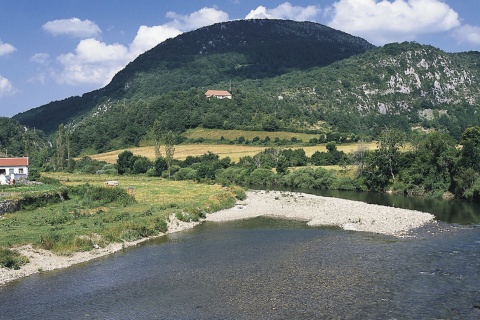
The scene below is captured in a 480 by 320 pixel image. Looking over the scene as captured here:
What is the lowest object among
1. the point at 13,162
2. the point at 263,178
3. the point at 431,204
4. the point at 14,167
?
the point at 431,204

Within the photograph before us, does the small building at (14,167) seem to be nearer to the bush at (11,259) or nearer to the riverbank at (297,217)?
the riverbank at (297,217)

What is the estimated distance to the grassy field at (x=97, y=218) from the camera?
149 ft

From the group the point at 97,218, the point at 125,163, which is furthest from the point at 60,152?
the point at 97,218

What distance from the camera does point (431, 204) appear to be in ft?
244

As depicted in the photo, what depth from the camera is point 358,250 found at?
145 ft

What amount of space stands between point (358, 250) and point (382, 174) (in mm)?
54081

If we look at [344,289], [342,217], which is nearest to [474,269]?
[344,289]

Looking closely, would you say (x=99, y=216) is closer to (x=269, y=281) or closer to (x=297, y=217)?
(x=297, y=217)

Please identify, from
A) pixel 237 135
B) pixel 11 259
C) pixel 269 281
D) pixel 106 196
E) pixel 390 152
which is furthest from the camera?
pixel 237 135

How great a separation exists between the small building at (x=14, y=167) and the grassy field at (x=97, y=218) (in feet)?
80.0

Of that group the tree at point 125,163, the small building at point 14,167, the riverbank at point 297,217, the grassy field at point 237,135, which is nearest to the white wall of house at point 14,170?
the small building at point 14,167

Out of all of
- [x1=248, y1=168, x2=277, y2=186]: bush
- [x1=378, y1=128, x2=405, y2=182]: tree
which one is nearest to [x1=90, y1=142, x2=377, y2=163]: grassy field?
[x1=248, y1=168, x2=277, y2=186]: bush

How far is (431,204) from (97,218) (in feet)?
171

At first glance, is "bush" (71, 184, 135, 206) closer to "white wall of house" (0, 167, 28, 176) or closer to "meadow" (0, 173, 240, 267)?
"meadow" (0, 173, 240, 267)
